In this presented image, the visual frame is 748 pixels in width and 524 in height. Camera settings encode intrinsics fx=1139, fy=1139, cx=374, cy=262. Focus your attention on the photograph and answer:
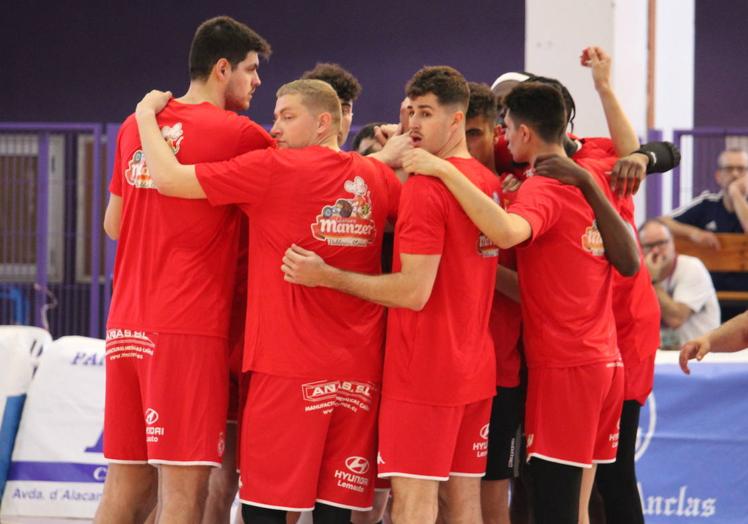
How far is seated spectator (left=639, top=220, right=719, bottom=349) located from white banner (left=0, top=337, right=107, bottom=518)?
3.81 meters

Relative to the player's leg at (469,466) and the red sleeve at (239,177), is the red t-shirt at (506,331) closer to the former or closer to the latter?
the player's leg at (469,466)

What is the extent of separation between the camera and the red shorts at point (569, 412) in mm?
4453

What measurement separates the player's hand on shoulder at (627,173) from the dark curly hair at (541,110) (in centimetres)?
33

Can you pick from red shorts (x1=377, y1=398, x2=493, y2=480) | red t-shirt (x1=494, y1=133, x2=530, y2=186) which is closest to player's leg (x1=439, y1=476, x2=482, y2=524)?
red shorts (x1=377, y1=398, x2=493, y2=480)

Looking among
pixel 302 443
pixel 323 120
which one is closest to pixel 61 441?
pixel 302 443

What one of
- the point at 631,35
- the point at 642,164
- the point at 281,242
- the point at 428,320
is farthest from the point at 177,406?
the point at 631,35

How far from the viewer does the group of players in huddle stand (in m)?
4.29

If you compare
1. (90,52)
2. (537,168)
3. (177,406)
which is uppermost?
(90,52)

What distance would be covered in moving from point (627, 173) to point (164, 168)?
1850mm

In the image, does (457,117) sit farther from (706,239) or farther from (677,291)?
(706,239)

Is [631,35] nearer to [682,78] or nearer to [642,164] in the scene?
[642,164]

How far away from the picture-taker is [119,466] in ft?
15.1

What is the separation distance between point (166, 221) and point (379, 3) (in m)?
11.2

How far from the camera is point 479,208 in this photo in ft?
13.7
